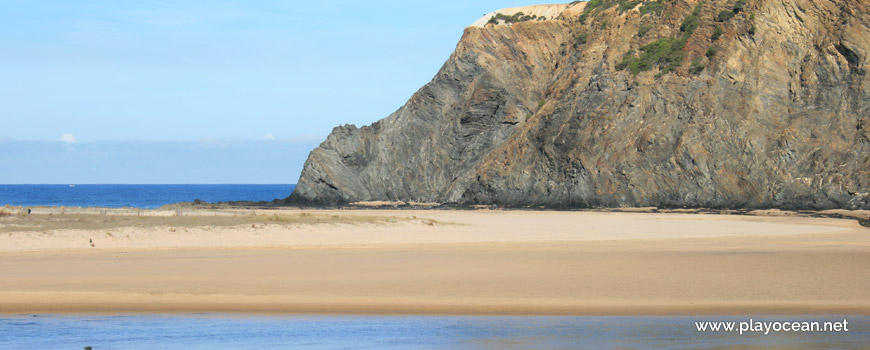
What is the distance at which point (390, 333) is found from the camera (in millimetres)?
12461

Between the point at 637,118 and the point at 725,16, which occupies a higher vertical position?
the point at 725,16

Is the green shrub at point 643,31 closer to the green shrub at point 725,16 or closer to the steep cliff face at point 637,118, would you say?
the steep cliff face at point 637,118

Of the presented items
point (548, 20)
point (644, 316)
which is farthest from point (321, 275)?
point (548, 20)

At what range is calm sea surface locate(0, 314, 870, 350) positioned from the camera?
1144 cm

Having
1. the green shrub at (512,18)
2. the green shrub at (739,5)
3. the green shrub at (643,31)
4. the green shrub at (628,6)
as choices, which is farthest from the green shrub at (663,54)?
the green shrub at (512,18)

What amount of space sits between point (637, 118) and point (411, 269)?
48958mm

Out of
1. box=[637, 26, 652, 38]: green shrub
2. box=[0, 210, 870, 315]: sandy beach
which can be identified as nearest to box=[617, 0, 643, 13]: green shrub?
box=[637, 26, 652, 38]: green shrub

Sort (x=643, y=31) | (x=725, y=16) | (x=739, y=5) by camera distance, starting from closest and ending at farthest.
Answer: (x=739, y=5) → (x=725, y=16) → (x=643, y=31)

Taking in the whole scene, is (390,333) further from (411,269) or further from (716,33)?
(716,33)

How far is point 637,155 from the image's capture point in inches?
2473

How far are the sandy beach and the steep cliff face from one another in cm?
2502

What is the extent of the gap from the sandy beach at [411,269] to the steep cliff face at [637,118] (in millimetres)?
25020

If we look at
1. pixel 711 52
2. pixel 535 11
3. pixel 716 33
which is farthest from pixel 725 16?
pixel 535 11

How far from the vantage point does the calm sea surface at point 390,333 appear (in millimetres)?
11438
